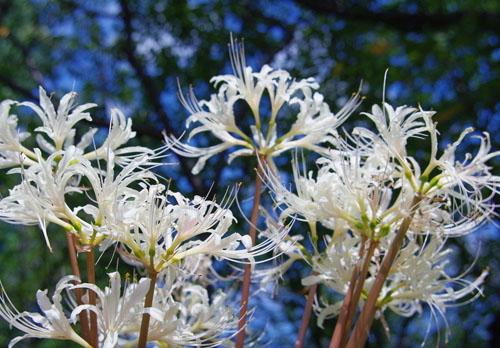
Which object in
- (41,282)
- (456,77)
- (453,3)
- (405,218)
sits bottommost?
Result: (41,282)

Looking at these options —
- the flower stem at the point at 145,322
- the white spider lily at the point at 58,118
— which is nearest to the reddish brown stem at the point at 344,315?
the flower stem at the point at 145,322

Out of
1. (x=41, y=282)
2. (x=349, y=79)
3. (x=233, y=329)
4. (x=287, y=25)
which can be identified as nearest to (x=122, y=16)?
(x=287, y=25)

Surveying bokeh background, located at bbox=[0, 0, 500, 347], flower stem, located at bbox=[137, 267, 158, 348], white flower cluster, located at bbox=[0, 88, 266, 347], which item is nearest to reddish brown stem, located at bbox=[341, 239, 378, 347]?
white flower cluster, located at bbox=[0, 88, 266, 347]

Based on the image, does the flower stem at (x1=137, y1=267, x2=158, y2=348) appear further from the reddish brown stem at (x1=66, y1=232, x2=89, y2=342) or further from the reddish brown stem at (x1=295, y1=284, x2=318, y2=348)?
the reddish brown stem at (x1=295, y1=284, x2=318, y2=348)

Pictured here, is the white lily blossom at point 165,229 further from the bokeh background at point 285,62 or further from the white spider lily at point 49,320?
the bokeh background at point 285,62

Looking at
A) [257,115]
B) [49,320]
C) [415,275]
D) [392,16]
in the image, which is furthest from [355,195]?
[392,16]

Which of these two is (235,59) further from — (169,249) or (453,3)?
(453,3)

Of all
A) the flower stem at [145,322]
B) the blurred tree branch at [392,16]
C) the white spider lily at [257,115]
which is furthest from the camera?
the blurred tree branch at [392,16]
